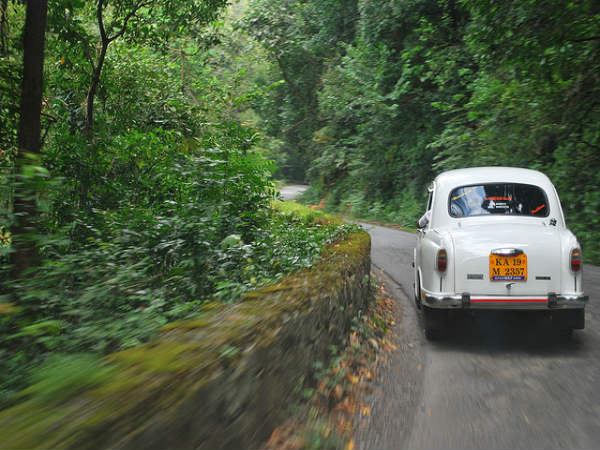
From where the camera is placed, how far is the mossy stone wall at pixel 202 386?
65.6 inches

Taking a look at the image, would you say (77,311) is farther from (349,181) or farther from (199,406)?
(349,181)

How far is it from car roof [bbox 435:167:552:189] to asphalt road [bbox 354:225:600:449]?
192 centimetres

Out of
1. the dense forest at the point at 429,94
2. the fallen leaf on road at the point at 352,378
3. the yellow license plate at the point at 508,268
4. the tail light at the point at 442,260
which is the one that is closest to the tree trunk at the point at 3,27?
the fallen leaf on road at the point at 352,378

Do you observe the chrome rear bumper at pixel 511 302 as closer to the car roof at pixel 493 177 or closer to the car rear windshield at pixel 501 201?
the car rear windshield at pixel 501 201

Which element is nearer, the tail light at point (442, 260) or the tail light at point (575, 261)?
the tail light at point (575, 261)

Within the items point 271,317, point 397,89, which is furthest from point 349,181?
point 271,317

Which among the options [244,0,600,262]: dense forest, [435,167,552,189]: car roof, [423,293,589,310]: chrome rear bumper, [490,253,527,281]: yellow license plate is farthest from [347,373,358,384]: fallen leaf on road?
[244,0,600,262]: dense forest

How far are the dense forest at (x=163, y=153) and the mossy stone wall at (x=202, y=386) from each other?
0.64 metres

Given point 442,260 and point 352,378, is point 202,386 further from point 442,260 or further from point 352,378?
point 442,260

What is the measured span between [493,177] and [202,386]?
201 inches

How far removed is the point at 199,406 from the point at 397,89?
75.0ft

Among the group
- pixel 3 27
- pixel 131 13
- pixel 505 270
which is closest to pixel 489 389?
pixel 505 270

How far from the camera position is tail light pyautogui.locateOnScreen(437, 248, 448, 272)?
5.05m

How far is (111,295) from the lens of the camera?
11.4ft
